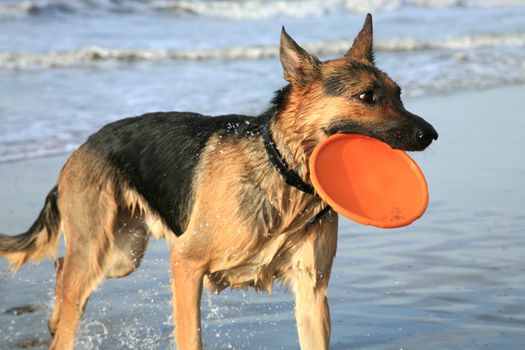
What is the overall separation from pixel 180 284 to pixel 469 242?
8.86 feet

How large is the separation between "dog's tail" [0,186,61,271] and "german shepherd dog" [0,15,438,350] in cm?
2

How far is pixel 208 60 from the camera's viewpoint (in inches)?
623

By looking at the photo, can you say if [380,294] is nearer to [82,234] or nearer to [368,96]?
[82,234]

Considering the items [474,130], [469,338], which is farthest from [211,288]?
[474,130]

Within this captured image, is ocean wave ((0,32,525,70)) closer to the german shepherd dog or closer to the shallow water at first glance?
the shallow water

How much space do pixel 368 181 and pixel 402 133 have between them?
1.67 ft

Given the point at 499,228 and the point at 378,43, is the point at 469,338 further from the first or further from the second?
the point at 378,43

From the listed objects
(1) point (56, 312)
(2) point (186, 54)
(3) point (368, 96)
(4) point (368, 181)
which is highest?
(3) point (368, 96)

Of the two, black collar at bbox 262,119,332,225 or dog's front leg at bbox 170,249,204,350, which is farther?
dog's front leg at bbox 170,249,204,350

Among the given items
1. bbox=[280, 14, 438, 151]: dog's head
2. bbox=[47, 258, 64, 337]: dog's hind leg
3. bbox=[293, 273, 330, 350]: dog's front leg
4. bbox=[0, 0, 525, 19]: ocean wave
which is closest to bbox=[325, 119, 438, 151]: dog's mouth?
bbox=[280, 14, 438, 151]: dog's head

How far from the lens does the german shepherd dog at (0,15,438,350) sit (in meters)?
4.62

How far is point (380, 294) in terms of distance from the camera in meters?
6.27

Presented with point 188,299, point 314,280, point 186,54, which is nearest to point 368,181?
point 314,280

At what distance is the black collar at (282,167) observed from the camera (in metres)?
4.74
